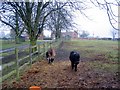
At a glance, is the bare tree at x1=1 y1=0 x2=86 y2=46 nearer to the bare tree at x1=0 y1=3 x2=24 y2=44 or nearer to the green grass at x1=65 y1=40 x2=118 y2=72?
the bare tree at x1=0 y1=3 x2=24 y2=44

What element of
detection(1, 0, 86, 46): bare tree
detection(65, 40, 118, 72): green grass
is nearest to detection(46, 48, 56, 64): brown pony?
detection(65, 40, 118, 72): green grass

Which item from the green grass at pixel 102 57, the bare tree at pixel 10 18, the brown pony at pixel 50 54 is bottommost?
the green grass at pixel 102 57

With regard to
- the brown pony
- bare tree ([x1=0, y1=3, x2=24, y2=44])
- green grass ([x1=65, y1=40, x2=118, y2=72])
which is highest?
bare tree ([x1=0, y1=3, x2=24, y2=44])

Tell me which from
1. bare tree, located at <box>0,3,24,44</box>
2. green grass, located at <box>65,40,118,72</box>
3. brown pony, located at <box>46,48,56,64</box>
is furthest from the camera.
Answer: bare tree, located at <box>0,3,24,44</box>

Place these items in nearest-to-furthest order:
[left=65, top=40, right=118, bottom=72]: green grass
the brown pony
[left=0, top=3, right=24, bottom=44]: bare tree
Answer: [left=65, top=40, right=118, bottom=72]: green grass, the brown pony, [left=0, top=3, right=24, bottom=44]: bare tree

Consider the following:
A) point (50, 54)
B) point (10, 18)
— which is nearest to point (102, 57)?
point (50, 54)

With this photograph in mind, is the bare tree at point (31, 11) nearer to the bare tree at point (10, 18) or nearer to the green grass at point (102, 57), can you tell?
the bare tree at point (10, 18)

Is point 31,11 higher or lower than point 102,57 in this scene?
higher

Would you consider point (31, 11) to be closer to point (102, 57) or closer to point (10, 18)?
point (10, 18)

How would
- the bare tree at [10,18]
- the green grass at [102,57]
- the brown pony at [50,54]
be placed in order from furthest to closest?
the bare tree at [10,18] < the brown pony at [50,54] < the green grass at [102,57]

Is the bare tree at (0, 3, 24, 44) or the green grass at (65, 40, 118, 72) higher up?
the bare tree at (0, 3, 24, 44)

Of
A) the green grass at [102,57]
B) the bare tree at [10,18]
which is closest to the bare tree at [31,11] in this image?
the bare tree at [10,18]

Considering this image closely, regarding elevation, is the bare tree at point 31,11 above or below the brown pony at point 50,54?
above

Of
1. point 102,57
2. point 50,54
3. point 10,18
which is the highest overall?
point 10,18
